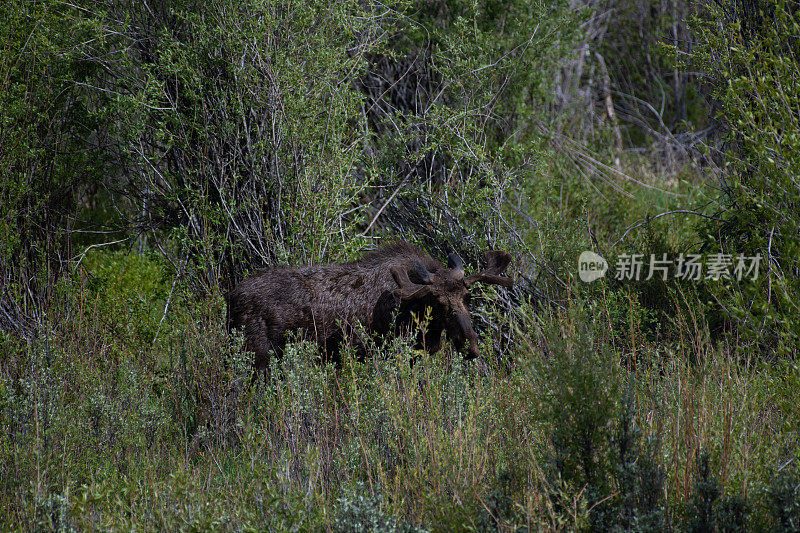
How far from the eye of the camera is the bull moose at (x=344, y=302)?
5.96m

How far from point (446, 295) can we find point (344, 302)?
854 mm

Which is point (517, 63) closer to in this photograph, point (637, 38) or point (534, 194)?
point (534, 194)

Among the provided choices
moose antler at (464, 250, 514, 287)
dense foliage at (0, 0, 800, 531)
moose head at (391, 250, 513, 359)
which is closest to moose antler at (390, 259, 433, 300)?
moose head at (391, 250, 513, 359)

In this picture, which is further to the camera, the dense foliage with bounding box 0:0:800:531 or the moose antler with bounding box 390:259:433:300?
the moose antler with bounding box 390:259:433:300

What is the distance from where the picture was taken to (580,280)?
22.9ft

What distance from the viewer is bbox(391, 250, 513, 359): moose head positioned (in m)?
5.73

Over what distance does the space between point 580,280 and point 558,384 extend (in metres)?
3.30

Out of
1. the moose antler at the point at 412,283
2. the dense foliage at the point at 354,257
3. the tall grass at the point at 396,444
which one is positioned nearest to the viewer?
the tall grass at the point at 396,444

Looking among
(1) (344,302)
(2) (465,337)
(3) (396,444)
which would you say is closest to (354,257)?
(1) (344,302)

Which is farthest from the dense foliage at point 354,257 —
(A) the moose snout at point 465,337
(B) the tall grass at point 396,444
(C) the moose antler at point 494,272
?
(C) the moose antler at point 494,272

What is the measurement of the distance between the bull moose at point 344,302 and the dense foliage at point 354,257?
250 millimetres

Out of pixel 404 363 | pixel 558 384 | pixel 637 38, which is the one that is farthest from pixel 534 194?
pixel 637 38

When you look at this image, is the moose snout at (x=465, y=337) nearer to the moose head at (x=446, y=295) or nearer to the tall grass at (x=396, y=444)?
the moose head at (x=446, y=295)

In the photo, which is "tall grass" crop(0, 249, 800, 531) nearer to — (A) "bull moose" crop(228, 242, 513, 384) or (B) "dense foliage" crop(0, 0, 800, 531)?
(B) "dense foliage" crop(0, 0, 800, 531)
